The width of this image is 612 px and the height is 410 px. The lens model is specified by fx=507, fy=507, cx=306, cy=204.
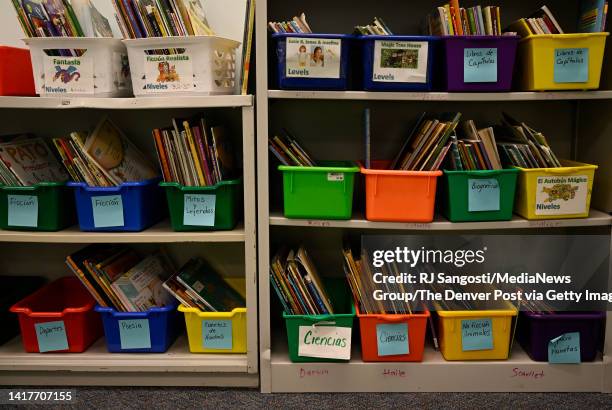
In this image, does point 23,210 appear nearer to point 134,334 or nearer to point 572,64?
point 134,334

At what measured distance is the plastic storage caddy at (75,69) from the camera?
159cm

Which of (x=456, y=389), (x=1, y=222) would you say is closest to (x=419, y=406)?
(x=456, y=389)

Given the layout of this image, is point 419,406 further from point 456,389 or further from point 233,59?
point 233,59

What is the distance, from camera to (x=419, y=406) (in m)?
1.64

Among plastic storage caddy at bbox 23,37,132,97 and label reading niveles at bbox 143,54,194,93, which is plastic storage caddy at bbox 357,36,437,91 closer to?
label reading niveles at bbox 143,54,194,93

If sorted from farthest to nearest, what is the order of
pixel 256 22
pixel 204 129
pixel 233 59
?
pixel 233 59
pixel 204 129
pixel 256 22

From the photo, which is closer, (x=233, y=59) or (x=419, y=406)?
(x=419, y=406)

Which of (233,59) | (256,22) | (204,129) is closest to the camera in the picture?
(256,22)

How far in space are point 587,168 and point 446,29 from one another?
0.63 m

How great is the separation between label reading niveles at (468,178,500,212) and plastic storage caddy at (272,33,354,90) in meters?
0.54

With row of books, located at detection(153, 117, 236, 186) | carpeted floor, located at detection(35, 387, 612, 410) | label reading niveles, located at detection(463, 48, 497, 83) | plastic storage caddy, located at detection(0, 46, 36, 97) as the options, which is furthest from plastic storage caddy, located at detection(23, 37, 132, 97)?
label reading niveles, located at detection(463, 48, 497, 83)

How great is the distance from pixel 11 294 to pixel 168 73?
1.06 meters

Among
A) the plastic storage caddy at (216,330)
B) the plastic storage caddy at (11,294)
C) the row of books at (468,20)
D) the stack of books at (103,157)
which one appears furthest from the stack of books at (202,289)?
the row of books at (468,20)

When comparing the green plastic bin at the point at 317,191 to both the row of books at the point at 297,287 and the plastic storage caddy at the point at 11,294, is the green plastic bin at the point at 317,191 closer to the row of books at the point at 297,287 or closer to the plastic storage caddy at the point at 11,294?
the row of books at the point at 297,287
